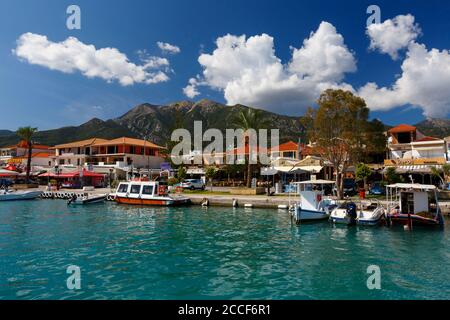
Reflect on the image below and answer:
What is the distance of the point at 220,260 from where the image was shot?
46.1 feet

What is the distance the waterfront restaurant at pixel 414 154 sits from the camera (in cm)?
4228

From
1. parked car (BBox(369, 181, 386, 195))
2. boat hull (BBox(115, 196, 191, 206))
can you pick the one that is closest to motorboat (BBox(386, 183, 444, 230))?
parked car (BBox(369, 181, 386, 195))

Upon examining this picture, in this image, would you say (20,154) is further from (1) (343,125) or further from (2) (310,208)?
(2) (310,208)

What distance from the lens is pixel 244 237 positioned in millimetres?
18891

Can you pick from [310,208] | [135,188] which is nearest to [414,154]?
[310,208]

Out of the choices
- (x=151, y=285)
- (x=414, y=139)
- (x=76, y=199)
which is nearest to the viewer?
(x=151, y=285)

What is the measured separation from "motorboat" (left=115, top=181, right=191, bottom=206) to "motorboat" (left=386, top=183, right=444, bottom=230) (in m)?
22.4

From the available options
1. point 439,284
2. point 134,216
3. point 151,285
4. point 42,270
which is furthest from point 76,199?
point 439,284

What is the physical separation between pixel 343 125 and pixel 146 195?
24775mm
